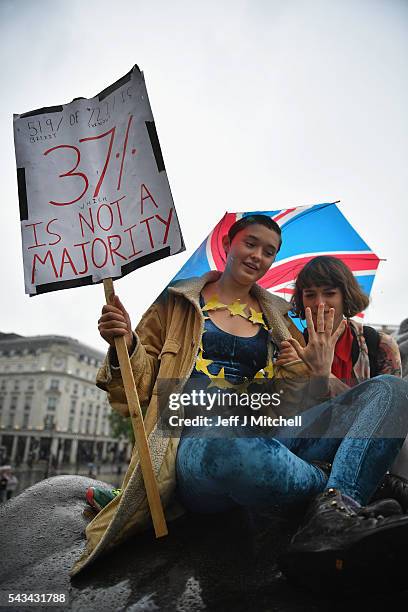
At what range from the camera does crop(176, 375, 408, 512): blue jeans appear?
1.86 m

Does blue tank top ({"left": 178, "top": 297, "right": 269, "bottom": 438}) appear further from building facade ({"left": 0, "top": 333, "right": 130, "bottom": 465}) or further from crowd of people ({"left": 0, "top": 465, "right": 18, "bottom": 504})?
building facade ({"left": 0, "top": 333, "right": 130, "bottom": 465})

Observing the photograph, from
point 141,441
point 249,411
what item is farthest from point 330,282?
point 141,441

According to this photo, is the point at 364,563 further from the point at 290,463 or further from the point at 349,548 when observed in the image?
the point at 290,463

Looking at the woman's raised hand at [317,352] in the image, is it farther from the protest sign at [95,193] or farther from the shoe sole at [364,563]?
the shoe sole at [364,563]

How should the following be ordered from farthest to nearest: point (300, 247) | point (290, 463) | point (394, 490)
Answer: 1. point (300, 247)
2. point (394, 490)
3. point (290, 463)

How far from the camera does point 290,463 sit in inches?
76.0

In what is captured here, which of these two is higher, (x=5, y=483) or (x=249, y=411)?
(x=249, y=411)

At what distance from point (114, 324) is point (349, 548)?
1.50m

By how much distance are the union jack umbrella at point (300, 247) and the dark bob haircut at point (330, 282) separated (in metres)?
0.15

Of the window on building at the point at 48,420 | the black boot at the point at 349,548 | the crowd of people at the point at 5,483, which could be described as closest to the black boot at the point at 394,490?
the black boot at the point at 349,548

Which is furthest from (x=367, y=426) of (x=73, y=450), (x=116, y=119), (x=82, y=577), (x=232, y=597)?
(x=73, y=450)

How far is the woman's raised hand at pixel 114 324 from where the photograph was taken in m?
2.41

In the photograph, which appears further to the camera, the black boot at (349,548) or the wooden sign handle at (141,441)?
the wooden sign handle at (141,441)

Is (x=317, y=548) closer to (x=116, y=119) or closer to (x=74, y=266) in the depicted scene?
(x=74, y=266)
